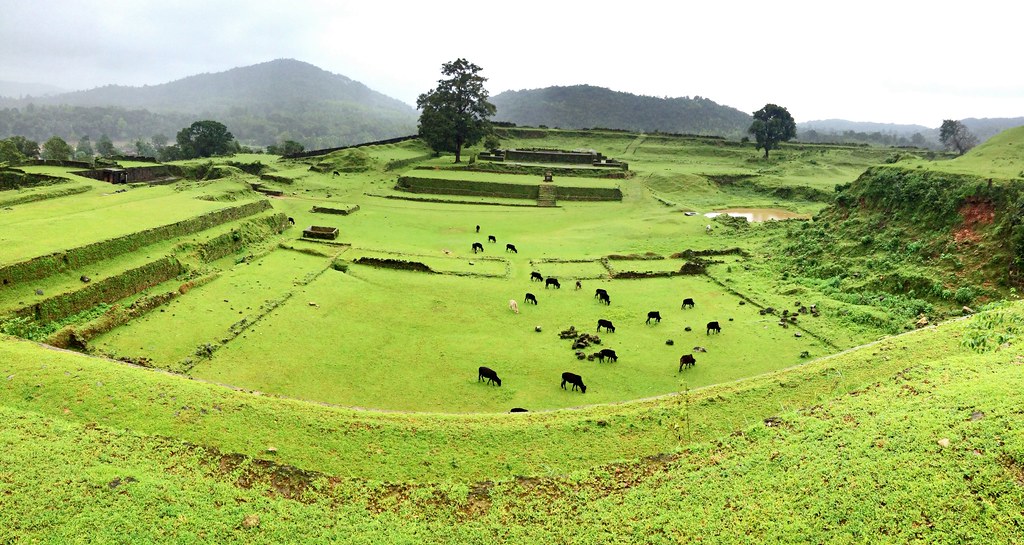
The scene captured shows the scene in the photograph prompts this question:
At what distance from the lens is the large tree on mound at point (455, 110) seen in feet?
189

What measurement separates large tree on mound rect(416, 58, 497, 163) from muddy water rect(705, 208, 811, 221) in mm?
27870

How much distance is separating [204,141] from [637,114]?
12956 centimetres

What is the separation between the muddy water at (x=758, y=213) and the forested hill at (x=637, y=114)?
4466 inches

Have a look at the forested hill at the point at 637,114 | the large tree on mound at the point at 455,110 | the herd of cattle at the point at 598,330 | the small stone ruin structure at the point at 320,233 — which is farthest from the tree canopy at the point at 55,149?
the forested hill at the point at 637,114

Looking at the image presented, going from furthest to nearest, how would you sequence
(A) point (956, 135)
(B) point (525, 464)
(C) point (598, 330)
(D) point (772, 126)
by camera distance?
1. (A) point (956, 135)
2. (D) point (772, 126)
3. (C) point (598, 330)
4. (B) point (525, 464)

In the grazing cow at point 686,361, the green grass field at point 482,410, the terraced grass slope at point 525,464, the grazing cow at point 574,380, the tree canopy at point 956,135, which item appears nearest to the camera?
the terraced grass slope at point 525,464

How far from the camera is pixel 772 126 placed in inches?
2817

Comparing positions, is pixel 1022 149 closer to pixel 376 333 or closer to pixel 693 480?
pixel 693 480

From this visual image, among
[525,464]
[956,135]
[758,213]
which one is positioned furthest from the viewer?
[956,135]

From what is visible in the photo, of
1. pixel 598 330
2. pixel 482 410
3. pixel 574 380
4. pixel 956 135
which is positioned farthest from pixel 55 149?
pixel 956 135

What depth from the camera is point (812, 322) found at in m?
17.8

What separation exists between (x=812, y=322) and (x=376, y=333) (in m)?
14.8

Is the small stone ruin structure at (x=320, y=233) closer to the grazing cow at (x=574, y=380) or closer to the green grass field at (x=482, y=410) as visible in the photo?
the green grass field at (x=482, y=410)

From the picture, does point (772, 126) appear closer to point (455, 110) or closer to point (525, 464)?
point (455, 110)
